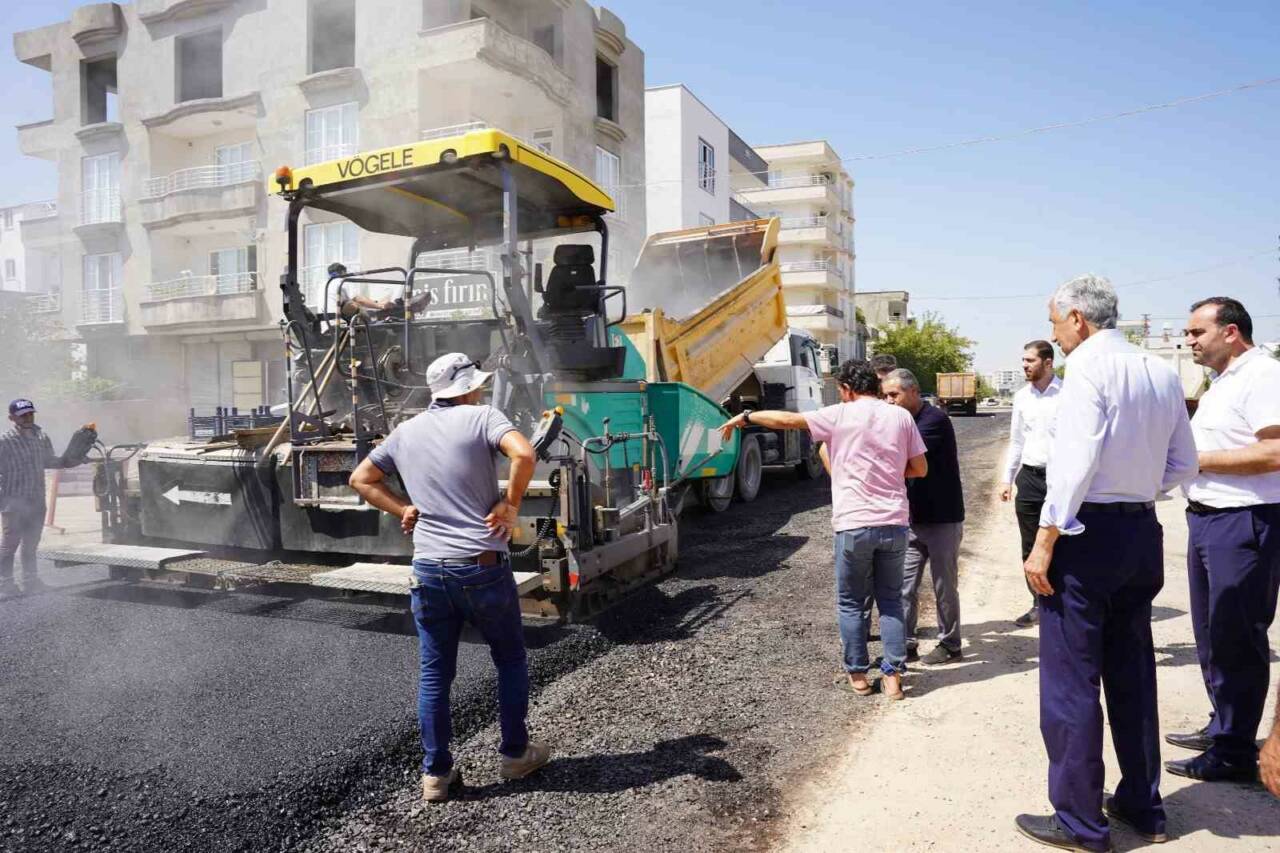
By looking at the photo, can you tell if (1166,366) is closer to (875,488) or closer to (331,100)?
(875,488)

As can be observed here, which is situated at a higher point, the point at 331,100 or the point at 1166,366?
the point at 331,100

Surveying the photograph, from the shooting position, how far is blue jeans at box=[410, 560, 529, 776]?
3029mm

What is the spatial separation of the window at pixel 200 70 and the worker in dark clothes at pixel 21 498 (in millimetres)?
14561

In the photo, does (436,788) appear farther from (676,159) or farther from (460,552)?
(676,159)

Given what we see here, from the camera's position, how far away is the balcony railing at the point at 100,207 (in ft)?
70.3

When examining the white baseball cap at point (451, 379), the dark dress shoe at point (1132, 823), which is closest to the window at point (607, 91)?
the white baseball cap at point (451, 379)

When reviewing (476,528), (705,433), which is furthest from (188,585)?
(705,433)

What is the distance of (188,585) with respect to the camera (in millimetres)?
5898

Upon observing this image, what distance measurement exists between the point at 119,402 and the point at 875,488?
1766 cm

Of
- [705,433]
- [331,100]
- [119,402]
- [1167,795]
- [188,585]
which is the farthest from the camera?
[331,100]

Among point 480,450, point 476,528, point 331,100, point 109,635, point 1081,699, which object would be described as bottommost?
point 109,635

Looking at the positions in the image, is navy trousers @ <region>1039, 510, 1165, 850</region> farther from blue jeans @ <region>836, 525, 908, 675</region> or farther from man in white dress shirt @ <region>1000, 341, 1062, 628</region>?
man in white dress shirt @ <region>1000, 341, 1062, 628</region>

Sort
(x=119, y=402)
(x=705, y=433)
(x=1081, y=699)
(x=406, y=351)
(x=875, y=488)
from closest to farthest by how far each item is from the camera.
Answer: (x=1081, y=699), (x=875, y=488), (x=406, y=351), (x=705, y=433), (x=119, y=402)

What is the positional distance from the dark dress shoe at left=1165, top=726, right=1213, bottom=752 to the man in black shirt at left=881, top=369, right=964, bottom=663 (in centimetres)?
121
